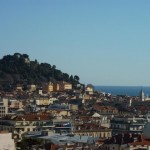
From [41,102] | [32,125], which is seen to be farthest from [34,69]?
[32,125]

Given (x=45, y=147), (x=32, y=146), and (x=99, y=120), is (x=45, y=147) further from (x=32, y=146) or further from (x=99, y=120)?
(x=99, y=120)

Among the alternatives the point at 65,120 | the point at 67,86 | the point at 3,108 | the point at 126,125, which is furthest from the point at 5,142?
the point at 67,86

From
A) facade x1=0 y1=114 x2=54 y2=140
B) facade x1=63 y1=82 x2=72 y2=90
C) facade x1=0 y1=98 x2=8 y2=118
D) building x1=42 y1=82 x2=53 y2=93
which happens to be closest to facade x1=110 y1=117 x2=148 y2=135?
facade x1=0 y1=114 x2=54 y2=140

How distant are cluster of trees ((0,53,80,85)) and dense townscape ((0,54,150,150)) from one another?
272 mm

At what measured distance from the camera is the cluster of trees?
17250 cm

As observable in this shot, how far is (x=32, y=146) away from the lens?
50.2m

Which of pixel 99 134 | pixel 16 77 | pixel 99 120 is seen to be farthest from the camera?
pixel 16 77

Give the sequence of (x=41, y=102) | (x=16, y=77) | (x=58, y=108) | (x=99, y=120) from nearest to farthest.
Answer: (x=99, y=120), (x=58, y=108), (x=41, y=102), (x=16, y=77)

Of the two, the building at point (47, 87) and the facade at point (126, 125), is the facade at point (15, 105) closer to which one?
the facade at point (126, 125)

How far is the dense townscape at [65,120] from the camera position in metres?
50.4

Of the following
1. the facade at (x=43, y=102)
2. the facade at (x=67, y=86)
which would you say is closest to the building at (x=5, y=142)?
the facade at (x=43, y=102)

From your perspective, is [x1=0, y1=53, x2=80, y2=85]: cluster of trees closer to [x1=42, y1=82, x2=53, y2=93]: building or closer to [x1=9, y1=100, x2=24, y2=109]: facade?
[x1=42, y1=82, x2=53, y2=93]: building

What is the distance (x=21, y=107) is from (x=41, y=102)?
13.5m

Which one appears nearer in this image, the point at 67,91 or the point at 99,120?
the point at 99,120
